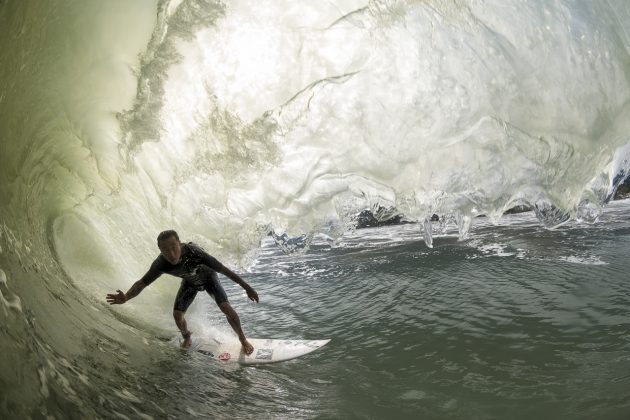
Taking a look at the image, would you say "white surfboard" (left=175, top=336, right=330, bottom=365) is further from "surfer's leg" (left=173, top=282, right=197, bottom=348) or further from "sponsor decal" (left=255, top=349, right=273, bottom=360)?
"surfer's leg" (left=173, top=282, right=197, bottom=348)

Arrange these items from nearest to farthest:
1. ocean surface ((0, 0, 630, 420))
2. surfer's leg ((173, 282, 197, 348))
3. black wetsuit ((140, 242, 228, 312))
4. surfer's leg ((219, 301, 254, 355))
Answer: ocean surface ((0, 0, 630, 420)) → black wetsuit ((140, 242, 228, 312)) → surfer's leg ((219, 301, 254, 355)) → surfer's leg ((173, 282, 197, 348))

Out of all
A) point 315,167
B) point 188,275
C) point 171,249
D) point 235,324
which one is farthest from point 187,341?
point 315,167

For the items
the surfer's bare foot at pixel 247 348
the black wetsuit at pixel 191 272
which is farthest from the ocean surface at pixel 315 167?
the black wetsuit at pixel 191 272

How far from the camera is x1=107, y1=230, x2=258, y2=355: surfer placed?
15.8 feet

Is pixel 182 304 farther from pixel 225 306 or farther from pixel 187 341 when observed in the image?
pixel 225 306

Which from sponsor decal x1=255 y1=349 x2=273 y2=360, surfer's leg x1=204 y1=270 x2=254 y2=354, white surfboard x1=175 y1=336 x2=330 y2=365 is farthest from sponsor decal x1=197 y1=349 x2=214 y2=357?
sponsor decal x1=255 y1=349 x2=273 y2=360

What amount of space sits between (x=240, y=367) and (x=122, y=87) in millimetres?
3799

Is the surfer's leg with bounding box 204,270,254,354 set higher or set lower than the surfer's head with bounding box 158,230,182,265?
lower

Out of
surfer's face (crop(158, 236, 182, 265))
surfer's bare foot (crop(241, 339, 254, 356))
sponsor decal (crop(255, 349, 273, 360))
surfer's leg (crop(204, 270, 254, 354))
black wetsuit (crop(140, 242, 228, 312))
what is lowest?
sponsor decal (crop(255, 349, 273, 360))

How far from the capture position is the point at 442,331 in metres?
5.48

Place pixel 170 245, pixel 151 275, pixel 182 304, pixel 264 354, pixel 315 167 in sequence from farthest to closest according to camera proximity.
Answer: pixel 182 304 < pixel 315 167 < pixel 264 354 < pixel 151 275 < pixel 170 245

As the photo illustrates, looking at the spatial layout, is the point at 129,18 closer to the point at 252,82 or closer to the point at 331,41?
the point at 252,82

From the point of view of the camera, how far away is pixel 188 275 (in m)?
5.45

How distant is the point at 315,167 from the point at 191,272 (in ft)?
7.19
